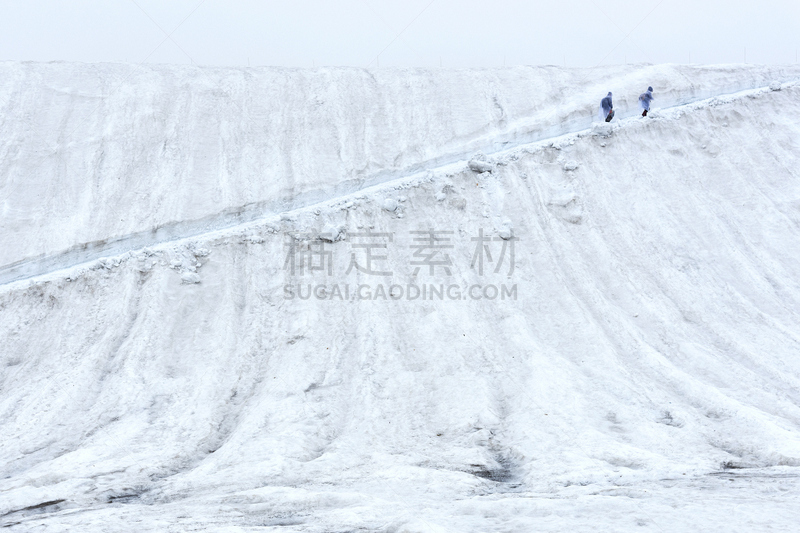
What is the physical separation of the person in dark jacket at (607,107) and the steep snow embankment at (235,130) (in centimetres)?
53

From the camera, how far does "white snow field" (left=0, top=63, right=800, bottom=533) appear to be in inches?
251

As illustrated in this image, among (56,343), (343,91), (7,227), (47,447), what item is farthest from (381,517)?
(343,91)

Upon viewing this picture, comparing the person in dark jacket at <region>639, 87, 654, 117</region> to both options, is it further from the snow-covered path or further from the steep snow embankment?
the steep snow embankment

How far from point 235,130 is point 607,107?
9.65m

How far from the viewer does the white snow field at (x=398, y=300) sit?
638 cm

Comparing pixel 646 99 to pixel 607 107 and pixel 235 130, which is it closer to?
pixel 607 107

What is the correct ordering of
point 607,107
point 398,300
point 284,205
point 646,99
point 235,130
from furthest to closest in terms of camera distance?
point 646,99 → point 607,107 → point 235,130 → point 284,205 → point 398,300

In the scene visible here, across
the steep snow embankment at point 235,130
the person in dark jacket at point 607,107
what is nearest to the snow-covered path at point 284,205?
the steep snow embankment at point 235,130

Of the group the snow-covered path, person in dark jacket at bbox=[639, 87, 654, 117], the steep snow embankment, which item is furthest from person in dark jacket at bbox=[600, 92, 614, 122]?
person in dark jacket at bbox=[639, 87, 654, 117]

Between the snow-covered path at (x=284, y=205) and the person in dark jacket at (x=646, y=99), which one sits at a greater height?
the person in dark jacket at (x=646, y=99)

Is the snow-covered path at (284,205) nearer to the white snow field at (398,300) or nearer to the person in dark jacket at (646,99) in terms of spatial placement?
the white snow field at (398,300)

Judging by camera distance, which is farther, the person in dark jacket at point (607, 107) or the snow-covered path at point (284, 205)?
the person in dark jacket at point (607, 107)

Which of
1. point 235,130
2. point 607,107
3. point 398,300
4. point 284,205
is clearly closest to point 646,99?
point 607,107

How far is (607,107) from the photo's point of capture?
1502 centimetres
